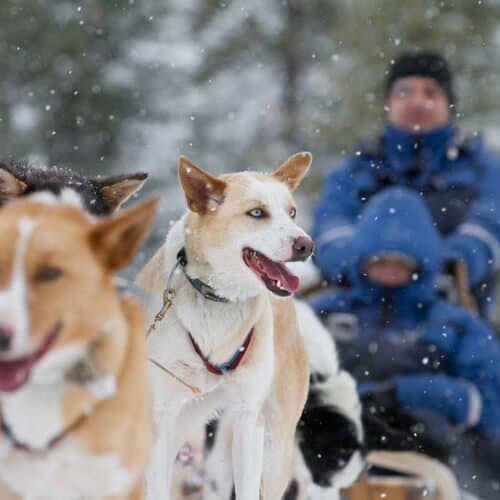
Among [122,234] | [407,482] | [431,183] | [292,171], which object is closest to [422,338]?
[407,482]

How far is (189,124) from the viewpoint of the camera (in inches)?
708

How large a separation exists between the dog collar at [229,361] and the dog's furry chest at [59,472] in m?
1.27

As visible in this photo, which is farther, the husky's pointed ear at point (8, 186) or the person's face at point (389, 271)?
the person's face at point (389, 271)

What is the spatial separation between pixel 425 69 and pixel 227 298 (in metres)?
4.48

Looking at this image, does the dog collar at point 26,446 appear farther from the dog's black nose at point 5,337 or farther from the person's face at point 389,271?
the person's face at point 389,271

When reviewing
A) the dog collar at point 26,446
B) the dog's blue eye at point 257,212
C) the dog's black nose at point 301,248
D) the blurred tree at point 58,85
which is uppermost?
the dog collar at point 26,446

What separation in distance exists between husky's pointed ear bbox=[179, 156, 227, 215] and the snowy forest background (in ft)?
37.6

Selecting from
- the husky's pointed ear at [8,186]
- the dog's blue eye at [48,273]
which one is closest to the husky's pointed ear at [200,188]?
the husky's pointed ear at [8,186]

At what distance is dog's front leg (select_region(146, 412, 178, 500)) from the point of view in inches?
150

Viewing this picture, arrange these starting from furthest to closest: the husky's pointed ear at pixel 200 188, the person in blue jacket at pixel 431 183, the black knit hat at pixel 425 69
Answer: the black knit hat at pixel 425 69, the person in blue jacket at pixel 431 183, the husky's pointed ear at pixel 200 188

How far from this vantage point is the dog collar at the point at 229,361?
12.4 feet

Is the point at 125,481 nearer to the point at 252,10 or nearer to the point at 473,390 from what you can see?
the point at 473,390

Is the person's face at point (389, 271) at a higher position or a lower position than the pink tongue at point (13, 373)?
lower

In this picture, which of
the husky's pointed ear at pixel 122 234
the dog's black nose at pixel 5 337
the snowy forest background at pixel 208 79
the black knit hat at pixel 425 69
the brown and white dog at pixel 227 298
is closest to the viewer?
the dog's black nose at pixel 5 337
